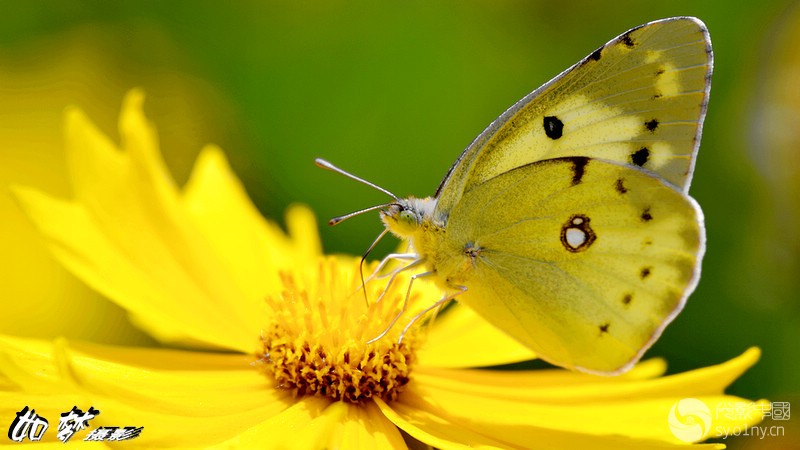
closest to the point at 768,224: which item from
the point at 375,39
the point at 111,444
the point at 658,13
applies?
the point at 658,13

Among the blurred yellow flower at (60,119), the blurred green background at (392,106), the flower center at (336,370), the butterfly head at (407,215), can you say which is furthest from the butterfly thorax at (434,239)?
the blurred yellow flower at (60,119)

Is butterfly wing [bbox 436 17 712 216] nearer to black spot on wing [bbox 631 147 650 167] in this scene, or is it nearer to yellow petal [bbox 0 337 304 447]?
black spot on wing [bbox 631 147 650 167]

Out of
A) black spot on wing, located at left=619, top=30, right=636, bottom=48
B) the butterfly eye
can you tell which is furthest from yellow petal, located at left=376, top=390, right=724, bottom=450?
black spot on wing, located at left=619, top=30, right=636, bottom=48

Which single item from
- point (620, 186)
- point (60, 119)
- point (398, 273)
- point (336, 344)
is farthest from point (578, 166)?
point (60, 119)

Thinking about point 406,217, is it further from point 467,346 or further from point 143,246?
point 143,246

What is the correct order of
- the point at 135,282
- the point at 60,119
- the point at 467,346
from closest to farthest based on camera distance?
the point at 135,282, the point at 467,346, the point at 60,119

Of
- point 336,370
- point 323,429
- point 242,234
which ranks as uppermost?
point 242,234

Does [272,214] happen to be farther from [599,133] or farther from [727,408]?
[727,408]
